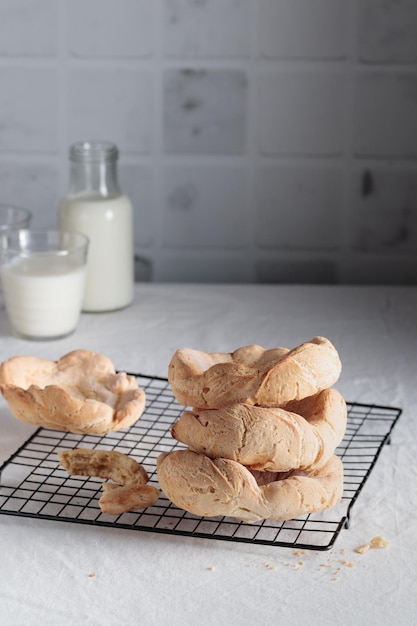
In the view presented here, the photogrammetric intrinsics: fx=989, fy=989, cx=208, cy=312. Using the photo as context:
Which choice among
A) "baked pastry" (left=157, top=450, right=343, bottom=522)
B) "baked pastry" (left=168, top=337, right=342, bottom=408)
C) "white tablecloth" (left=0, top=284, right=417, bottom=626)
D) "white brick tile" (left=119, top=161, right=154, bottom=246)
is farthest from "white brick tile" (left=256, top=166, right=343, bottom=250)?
"baked pastry" (left=157, top=450, right=343, bottom=522)

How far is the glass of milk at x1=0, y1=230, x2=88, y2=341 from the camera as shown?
4.17 ft

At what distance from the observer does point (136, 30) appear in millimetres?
1485

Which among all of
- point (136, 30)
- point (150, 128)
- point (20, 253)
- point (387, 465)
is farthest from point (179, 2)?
point (387, 465)

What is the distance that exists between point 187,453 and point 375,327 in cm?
60

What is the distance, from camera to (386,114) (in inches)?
59.2

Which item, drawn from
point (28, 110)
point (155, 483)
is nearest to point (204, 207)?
point (28, 110)

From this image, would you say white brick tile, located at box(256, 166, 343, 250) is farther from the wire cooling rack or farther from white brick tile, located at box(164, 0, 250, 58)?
the wire cooling rack

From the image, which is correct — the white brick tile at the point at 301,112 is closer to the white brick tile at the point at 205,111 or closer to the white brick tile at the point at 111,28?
the white brick tile at the point at 205,111

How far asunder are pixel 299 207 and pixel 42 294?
479 mm

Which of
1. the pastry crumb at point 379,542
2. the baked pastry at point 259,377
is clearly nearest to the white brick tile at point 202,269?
the baked pastry at point 259,377

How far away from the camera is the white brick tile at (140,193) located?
1552 millimetres

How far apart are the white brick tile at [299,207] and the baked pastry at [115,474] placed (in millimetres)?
738

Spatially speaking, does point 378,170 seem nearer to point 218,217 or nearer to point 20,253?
point 218,217

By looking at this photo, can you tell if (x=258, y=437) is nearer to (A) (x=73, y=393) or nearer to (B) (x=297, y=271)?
(A) (x=73, y=393)
